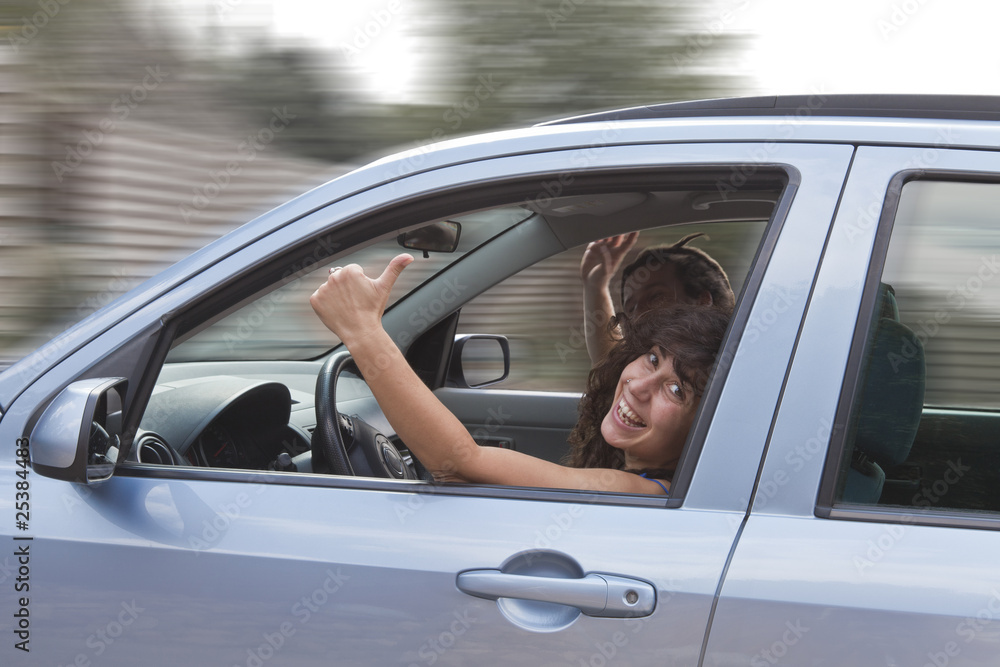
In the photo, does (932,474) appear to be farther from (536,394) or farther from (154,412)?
(536,394)

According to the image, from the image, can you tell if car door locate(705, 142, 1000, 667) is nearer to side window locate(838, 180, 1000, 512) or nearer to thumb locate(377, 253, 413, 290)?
side window locate(838, 180, 1000, 512)

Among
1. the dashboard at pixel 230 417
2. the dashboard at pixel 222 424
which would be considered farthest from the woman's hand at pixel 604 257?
the dashboard at pixel 222 424

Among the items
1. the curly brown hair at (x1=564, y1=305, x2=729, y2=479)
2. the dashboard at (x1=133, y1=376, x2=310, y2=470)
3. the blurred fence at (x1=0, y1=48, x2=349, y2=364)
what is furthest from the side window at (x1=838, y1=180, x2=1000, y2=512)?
the blurred fence at (x1=0, y1=48, x2=349, y2=364)

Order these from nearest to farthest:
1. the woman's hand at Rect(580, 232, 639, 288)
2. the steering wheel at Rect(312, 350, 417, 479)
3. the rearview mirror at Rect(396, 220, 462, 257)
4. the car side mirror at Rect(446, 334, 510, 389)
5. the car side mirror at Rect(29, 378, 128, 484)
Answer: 1. the car side mirror at Rect(29, 378, 128, 484)
2. the steering wheel at Rect(312, 350, 417, 479)
3. the rearview mirror at Rect(396, 220, 462, 257)
4. the woman's hand at Rect(580, 232, 639, 288)
5. the car side mirror at Rect(446, 334, 510, 389)

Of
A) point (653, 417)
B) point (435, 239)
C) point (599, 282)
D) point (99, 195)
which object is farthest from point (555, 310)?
point (653, 417)

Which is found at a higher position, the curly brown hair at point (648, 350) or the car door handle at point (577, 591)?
the curly brown hair at point (648, 350)

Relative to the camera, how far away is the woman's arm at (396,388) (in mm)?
1241

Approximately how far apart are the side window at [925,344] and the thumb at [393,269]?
0.64 metres

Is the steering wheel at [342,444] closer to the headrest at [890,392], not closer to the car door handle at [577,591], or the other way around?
the car door handle at [577,591]

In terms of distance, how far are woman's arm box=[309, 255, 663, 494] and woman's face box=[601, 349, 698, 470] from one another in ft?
0.51

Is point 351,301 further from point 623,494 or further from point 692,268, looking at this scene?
point 692,268

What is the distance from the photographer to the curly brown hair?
1.41m

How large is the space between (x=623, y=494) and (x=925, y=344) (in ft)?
1.76

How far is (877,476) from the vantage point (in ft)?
4.12
